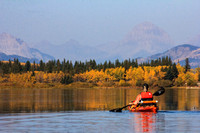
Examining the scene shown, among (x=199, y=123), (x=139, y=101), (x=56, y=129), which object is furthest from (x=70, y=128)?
(x=139, y=101)

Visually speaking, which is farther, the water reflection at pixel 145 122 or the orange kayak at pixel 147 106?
the orange kayak at pixel 147 106

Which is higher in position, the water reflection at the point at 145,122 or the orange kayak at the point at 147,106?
the orange kayak at the point at 147,106

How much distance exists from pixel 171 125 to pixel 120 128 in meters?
4.98

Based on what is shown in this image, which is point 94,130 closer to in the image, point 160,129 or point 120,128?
point 120,128

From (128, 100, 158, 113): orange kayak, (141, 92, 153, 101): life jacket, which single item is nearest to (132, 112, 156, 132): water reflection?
(128, 100, 158, 113): orange kayak

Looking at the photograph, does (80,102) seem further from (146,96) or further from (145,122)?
(145,122)

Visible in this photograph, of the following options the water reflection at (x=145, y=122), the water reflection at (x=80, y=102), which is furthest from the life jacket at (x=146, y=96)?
the water reflection at (x=80, y=102)

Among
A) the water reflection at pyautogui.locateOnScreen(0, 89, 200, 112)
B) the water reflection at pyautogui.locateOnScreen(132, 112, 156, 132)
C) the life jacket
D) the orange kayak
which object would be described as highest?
the life jacket

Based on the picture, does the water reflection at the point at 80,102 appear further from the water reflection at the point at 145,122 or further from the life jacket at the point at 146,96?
the water reflection at the point at 145,122

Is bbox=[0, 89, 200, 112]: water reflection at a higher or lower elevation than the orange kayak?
lower

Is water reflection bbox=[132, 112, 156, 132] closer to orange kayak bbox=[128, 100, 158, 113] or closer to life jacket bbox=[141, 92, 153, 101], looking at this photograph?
orange kayak bbox=[128, 100, 158, 113]

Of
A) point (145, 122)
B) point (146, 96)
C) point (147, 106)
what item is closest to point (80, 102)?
point (147, 106)

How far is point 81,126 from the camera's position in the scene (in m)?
33.9

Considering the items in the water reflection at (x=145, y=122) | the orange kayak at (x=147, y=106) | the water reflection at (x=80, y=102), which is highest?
the orange kayak at (x=147, y=106)
